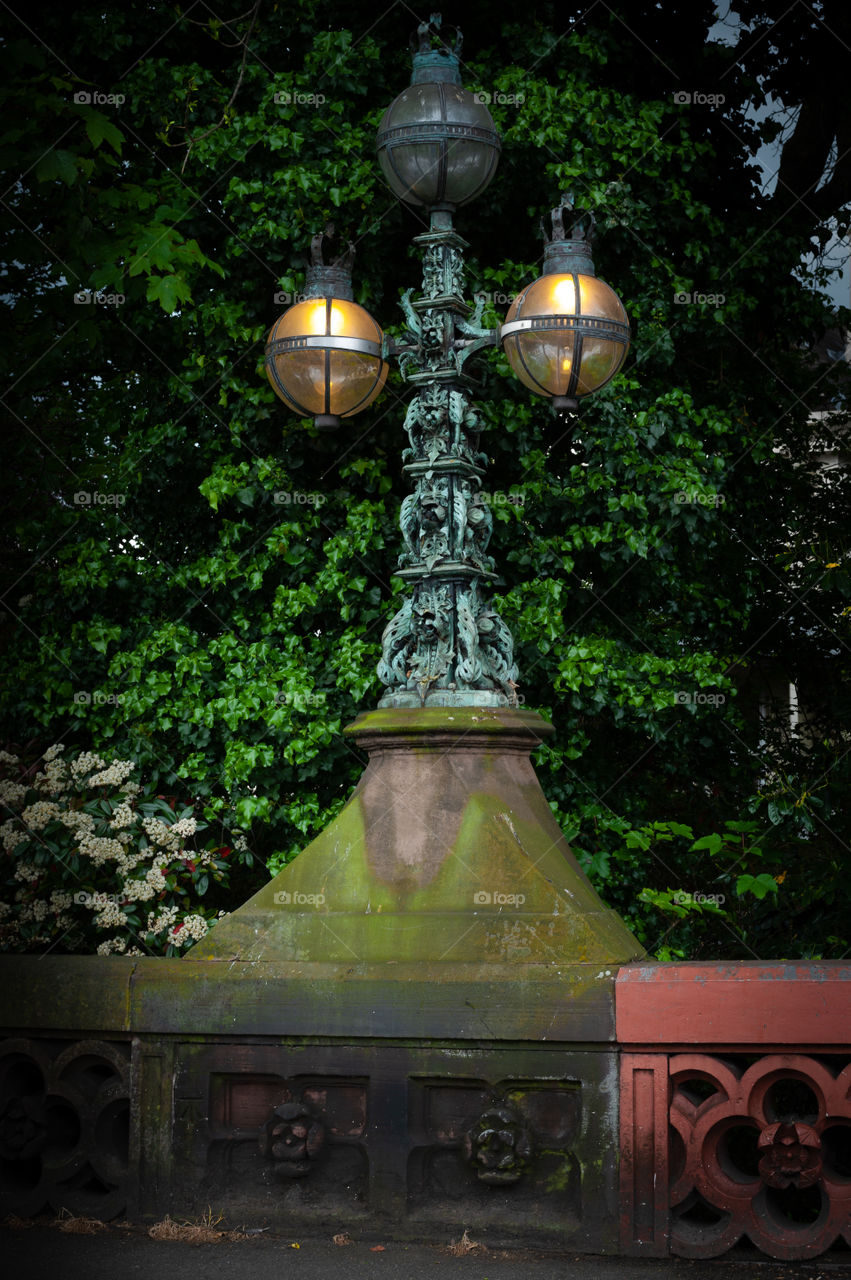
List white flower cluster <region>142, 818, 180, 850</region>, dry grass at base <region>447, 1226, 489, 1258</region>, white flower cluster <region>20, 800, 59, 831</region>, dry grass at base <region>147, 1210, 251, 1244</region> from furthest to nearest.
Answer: white flower cluster <region>142, 818, 180, 850</region>, white flower cluster <region>20, 800, 59, 831</region>, dry grass at base <region>147, 1210, 251, 1244</region>, dry grass at base <region>447, 1226, 489, 1258</region>

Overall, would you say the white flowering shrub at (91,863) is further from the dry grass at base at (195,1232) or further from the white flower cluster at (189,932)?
the dry grass at base at (195,1232)

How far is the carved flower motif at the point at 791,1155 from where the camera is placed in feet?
13.5

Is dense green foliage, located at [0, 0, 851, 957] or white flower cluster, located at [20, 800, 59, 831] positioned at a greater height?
dense green foliage, located at [0, 0, 851, 957]

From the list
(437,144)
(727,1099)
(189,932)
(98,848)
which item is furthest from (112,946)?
(437,144)

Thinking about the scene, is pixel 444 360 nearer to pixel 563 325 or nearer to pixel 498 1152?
pixel 563 325

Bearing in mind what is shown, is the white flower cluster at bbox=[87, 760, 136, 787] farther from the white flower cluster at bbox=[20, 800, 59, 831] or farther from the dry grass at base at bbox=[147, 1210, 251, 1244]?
the dry grass at base at bbox=[147, 1210, 251, 1244]

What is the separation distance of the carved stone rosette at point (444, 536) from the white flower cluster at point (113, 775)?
7.04ft

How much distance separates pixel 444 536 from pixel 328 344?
89cm

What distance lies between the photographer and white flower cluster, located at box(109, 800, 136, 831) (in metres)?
6.49

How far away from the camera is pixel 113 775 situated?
6680 mm

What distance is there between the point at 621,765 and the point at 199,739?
2.52 meters

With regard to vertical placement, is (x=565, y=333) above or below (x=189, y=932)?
above

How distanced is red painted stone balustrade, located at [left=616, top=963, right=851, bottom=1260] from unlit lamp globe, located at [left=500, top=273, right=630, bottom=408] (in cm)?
216

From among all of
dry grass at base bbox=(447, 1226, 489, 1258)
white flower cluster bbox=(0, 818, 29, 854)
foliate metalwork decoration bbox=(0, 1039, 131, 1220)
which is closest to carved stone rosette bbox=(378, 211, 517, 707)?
foliate metalwork decoration bbox=(0, 1039, 131, 1220)
